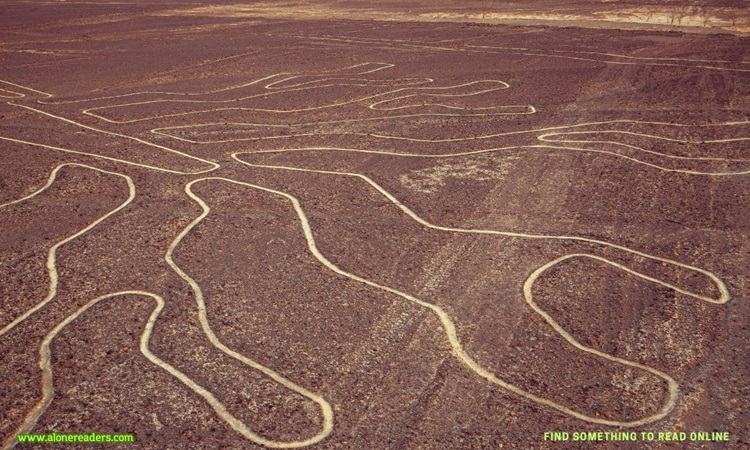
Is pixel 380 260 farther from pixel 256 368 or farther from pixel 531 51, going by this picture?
pixel 531 51

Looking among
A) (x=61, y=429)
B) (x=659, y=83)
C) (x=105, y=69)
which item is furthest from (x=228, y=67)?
(x=61, y=429)

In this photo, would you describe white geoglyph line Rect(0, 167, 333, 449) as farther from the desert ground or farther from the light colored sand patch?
the light colored sand patch

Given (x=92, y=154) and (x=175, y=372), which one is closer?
(x=175, y=372)

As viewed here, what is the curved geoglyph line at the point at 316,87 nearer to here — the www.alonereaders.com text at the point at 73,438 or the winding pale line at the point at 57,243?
the winding pale line at the point at 57,243

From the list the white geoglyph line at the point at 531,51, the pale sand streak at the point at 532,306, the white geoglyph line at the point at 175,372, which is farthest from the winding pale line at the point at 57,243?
the white geoglyph line at the point at 531,51

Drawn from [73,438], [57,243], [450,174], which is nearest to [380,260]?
[450,174]

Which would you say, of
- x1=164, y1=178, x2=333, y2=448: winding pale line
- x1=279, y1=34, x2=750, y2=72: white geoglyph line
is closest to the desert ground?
x1=164, y1=178, x2=333, y2=448: winding pale line
